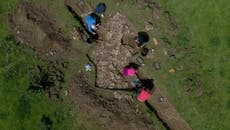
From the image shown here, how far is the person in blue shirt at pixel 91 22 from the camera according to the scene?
27188 mm

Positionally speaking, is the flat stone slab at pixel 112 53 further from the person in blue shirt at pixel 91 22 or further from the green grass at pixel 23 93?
the green grass at pixel 23 93

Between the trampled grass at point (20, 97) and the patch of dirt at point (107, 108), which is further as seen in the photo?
the trampled grass at point (20, 97)

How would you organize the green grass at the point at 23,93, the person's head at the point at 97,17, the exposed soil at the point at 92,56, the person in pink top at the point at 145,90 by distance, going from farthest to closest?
the green grass at the point at 23,93, the person's head at the point at 97,17, the exposed soil at the point at 92,56, the person in pink top at the point at 145,90

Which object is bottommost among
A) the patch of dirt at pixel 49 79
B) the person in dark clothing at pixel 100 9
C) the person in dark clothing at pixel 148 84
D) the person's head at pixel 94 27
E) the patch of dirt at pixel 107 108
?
the patch of dirt at pixel 107 108

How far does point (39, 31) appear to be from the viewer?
2748 cm

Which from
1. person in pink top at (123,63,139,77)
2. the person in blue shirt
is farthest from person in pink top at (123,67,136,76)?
the person in blue shirt

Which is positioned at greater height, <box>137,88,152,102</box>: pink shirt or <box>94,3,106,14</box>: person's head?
<box>94,3,106,14</box>: person's head

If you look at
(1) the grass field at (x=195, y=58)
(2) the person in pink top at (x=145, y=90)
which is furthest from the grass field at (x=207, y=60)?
(2) the person in pink top at (x=145, y=90)

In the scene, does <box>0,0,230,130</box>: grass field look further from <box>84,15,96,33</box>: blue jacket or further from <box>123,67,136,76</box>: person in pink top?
<box>84,15,96,33</box>: blue jacket

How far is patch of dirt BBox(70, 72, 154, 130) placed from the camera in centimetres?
2701

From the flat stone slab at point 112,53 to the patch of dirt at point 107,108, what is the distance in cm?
97

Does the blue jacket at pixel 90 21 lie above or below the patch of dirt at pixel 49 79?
above

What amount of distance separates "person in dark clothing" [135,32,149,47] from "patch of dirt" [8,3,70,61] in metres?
4.85

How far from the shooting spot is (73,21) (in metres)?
27.7
